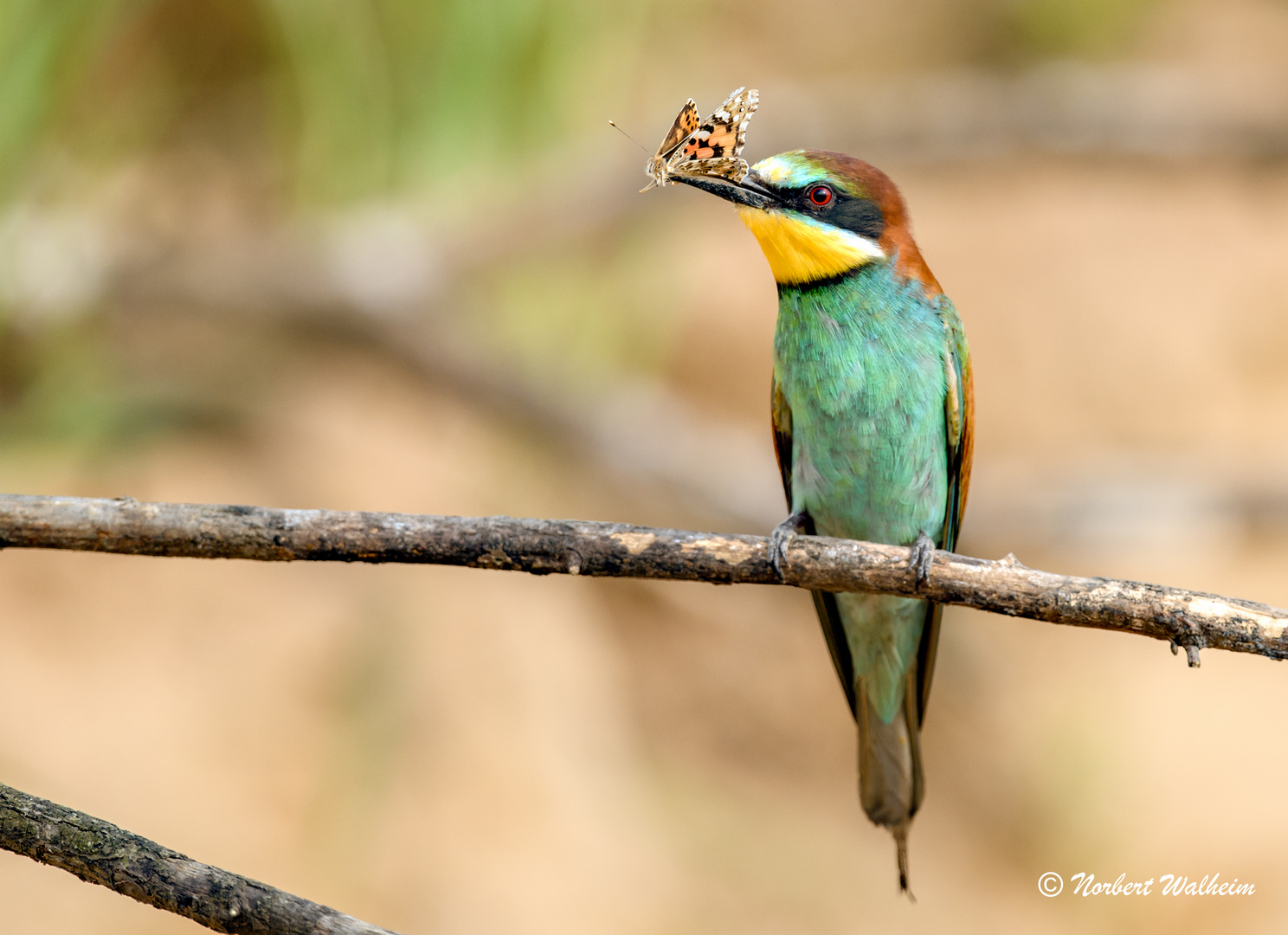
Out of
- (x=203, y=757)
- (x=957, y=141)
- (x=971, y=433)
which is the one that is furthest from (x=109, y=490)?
(x=957, y=141)

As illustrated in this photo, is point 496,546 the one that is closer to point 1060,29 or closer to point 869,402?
point 869,402

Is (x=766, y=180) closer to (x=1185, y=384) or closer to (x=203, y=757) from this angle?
(x=203, y=757)

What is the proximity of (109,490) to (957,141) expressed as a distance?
247 centimetres

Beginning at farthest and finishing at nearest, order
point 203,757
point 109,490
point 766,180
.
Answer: point 109,490, point 203,757, point 766,180

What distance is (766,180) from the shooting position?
1.60m

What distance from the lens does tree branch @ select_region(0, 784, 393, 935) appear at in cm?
92

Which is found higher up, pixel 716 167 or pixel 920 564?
pixel 716 167

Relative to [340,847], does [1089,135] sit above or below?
above

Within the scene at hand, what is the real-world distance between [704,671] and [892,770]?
5.52 ft

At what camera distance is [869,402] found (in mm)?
1659

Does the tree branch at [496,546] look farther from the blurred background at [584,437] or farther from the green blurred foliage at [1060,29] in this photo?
the green blurred foliage at [1060,29]
